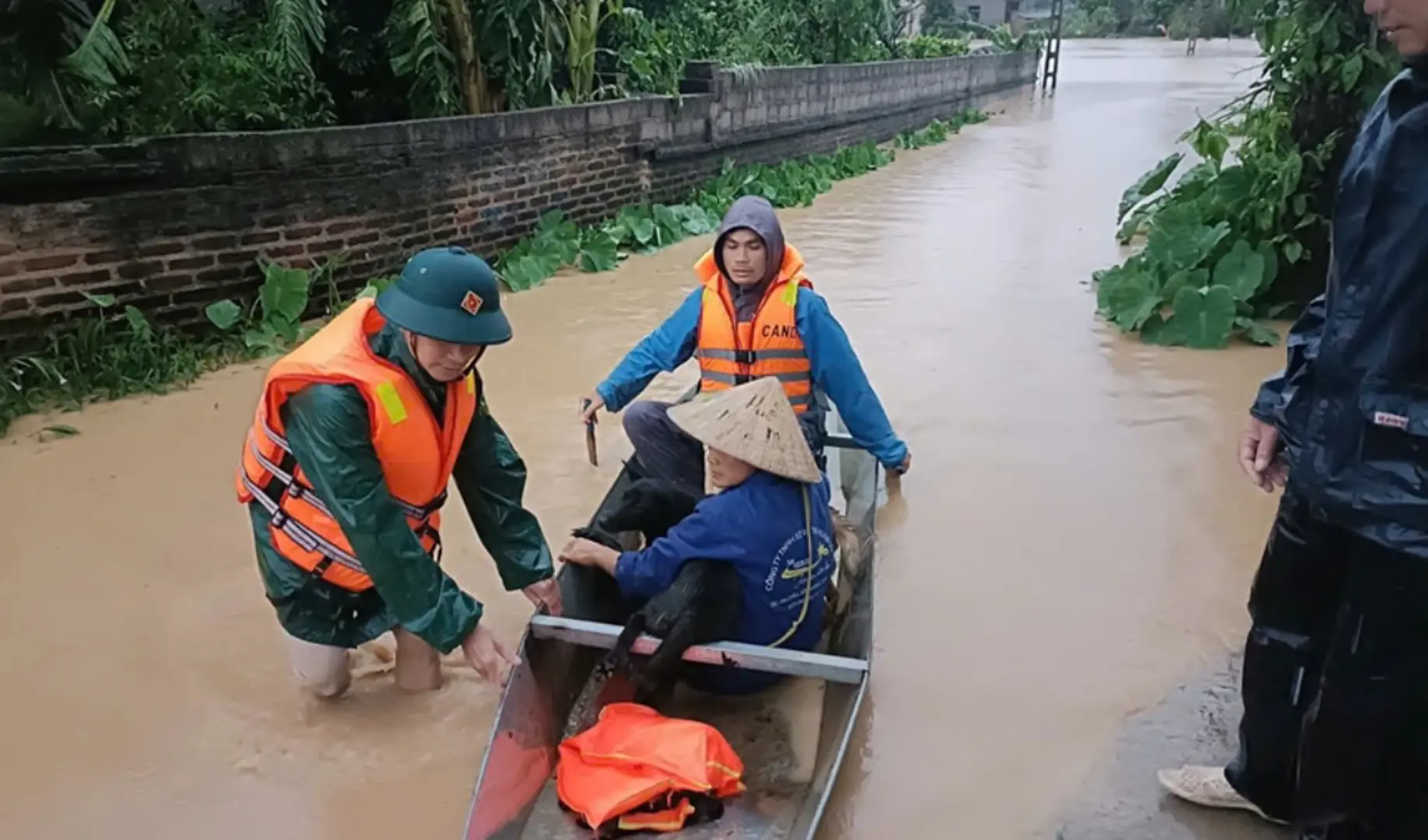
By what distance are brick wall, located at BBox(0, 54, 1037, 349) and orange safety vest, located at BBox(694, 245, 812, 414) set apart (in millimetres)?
3560

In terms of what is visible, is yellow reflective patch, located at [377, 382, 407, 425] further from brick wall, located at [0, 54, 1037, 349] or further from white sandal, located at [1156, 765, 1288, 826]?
brick wall, located at [0, 54, 1037, 349]

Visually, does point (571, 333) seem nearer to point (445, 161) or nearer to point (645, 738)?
point (445, 161)

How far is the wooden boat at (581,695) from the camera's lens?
8.36 ft

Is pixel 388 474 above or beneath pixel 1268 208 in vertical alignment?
beneath

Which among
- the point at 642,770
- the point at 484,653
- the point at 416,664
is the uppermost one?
the point at 484,653

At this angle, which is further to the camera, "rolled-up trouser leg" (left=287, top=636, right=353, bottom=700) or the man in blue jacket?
the man in blue jacket

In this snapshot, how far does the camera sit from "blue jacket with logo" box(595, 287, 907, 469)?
12.5 ft

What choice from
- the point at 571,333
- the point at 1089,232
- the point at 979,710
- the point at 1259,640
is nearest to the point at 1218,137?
the point at 1089,232

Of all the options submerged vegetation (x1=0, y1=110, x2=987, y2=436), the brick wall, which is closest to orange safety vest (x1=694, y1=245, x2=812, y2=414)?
submerged vegetation (x1=0, y1=110, x2=987, y2=436)

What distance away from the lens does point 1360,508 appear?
1.95 meters

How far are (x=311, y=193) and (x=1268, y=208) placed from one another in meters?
5.78

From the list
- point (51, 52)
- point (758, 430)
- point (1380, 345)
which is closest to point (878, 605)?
point (758, 430)

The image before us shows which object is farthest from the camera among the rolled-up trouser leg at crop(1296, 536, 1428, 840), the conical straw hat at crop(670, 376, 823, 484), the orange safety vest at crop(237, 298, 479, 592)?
the conical straw hat at crop(670, 376, 823, 484)

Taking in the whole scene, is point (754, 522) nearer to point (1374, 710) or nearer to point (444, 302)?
point (444, 302)
